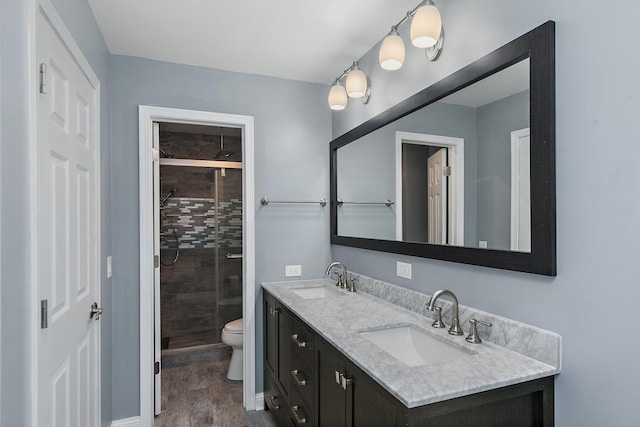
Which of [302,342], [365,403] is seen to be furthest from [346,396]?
[302,342]

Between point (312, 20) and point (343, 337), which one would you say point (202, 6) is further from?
point (343, 337)

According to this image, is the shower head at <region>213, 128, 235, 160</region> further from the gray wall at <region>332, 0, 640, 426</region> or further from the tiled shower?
the gray wall at <region>332, 0, 640, 426</region>

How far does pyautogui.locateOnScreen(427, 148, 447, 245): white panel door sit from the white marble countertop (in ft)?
1.37

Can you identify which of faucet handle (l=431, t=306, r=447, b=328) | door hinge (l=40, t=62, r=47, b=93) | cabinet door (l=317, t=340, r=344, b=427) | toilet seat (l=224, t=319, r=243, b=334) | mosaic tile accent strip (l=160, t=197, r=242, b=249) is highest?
door hinge (l=40, t=62, r=47, b=93)

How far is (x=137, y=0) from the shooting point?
1.83 metres

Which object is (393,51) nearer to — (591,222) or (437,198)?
(437,198)

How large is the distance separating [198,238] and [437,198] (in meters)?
2.98

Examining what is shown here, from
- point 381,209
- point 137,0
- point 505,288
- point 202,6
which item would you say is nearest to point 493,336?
point 505,288

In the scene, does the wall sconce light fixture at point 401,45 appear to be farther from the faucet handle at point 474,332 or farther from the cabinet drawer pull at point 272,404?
the cabinet drawer pull at point 272,404

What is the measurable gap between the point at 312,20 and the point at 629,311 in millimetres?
1903

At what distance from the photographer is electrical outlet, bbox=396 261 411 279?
197cm

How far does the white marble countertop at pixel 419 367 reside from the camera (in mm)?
1061

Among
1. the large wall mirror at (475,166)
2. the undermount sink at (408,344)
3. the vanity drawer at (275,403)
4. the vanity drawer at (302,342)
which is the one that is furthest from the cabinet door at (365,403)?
the vanity drawer at (275,403)

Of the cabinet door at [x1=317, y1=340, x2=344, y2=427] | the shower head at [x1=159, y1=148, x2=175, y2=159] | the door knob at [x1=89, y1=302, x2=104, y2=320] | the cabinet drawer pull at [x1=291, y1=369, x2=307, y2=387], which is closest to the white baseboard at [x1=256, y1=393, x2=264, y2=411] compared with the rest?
the cabinet drawer pull at [x1=291, y1=369, x2=307, y2=387]
